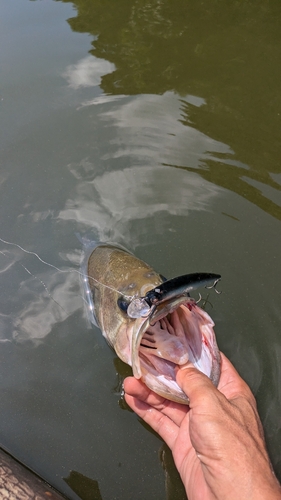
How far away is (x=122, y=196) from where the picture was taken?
511 centimetres

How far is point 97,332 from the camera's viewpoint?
4.01 meters

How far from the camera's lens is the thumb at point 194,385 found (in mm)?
2398

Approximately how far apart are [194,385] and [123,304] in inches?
37.8

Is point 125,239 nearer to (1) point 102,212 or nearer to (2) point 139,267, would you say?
(1) point 102,212

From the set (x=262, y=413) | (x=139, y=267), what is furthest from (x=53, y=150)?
(x=262, y=413)

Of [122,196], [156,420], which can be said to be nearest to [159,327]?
[156,420]

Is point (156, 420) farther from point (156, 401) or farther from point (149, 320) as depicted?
point (149, 320)

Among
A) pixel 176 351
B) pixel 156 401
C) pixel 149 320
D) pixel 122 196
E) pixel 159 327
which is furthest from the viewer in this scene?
pixel 122 196

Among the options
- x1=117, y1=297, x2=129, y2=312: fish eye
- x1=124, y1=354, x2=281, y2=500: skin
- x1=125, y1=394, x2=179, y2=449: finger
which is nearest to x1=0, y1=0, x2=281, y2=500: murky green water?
x1=125, y1=394, x2=179, y2=449: finger

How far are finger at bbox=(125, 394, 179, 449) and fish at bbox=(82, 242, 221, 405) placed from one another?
41 centimetres

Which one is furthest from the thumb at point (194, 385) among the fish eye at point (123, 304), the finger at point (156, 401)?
the fish eye at point (123, 304)

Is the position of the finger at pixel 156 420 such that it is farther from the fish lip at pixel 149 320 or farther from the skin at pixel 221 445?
the fish lip at pixel 149 320

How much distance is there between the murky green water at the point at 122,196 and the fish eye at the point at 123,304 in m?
0.79

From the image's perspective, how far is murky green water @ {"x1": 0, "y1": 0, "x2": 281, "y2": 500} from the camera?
3545 mm
